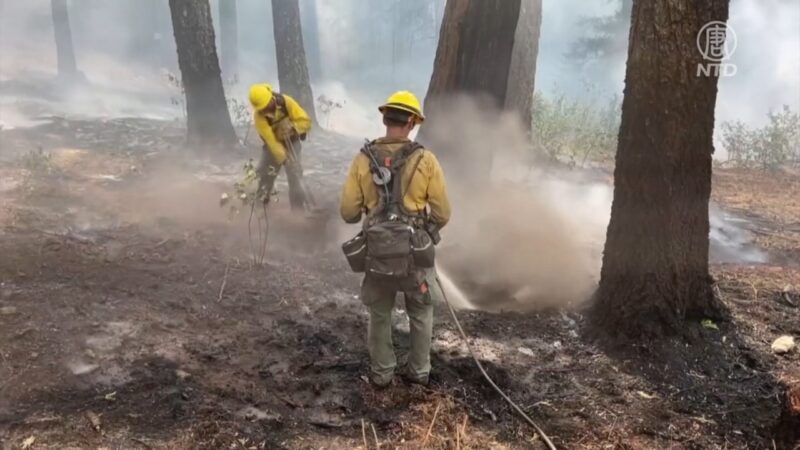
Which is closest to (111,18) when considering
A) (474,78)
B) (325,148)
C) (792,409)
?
(325,148)

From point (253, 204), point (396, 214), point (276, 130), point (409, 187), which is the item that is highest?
point (276, 130)

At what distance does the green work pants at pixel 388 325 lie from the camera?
376 cm

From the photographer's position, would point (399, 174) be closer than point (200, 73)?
Yes

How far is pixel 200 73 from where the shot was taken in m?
10.2

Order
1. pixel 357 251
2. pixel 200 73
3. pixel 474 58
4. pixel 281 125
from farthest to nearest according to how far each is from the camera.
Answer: pixel 200 73 → pixel 474 58 → pixel 281 125 → pixel 357 251

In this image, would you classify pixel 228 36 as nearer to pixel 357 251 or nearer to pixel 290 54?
pixel 290 54

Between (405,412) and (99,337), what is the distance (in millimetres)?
2181

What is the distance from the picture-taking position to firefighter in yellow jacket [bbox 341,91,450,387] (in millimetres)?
3559

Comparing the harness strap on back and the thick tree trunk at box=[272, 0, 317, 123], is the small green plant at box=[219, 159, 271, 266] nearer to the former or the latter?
the harness strap on back

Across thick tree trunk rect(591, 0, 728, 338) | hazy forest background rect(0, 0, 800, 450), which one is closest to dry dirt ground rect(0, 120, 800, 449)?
hazy forest background rect(0, 0, 800, 450)

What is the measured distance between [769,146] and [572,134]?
3585mm

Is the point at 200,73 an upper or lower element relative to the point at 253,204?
upper

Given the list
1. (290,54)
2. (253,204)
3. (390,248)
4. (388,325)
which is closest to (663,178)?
(390,248)

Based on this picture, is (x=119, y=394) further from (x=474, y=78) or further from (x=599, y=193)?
(x=599, y=193)
